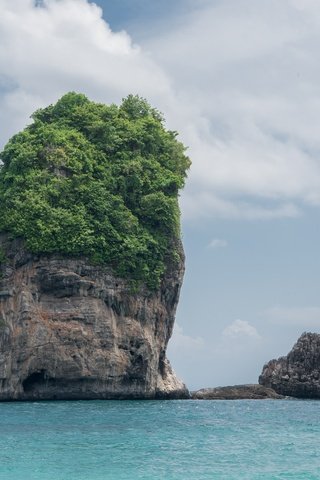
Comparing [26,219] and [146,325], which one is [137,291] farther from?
[26,219]

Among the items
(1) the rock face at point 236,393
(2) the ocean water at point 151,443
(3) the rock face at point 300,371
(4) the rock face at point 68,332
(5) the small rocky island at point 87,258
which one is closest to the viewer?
(2) the ocean water at point 151,443

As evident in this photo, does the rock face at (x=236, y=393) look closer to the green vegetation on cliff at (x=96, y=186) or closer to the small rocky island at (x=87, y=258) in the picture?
the small rocky island at (x=87, y=258)

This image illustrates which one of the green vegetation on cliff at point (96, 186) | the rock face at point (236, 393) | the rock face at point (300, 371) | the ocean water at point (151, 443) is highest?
the green vegetation on cliff at point (96, 186)

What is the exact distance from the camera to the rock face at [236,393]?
206 feet

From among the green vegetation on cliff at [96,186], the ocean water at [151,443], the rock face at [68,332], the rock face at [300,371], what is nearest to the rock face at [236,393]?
the rock face at [300,371]

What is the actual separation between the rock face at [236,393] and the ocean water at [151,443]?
609 inches

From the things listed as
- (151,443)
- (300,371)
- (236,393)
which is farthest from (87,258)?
(151,443)

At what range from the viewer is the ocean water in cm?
2367

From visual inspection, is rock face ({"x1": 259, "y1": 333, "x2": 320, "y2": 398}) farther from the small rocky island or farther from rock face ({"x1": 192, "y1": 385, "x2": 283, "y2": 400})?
the small rocky island

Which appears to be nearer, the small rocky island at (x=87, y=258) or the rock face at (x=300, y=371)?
the small rocky island at (x=87, y=258)

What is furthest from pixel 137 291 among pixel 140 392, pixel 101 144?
pixel 101 144

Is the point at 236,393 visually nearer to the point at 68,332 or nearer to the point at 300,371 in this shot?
the point at 300,371

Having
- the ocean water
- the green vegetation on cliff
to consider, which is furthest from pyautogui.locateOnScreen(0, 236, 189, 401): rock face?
the ocean water

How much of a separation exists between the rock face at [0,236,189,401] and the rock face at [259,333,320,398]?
1370 centimetres
